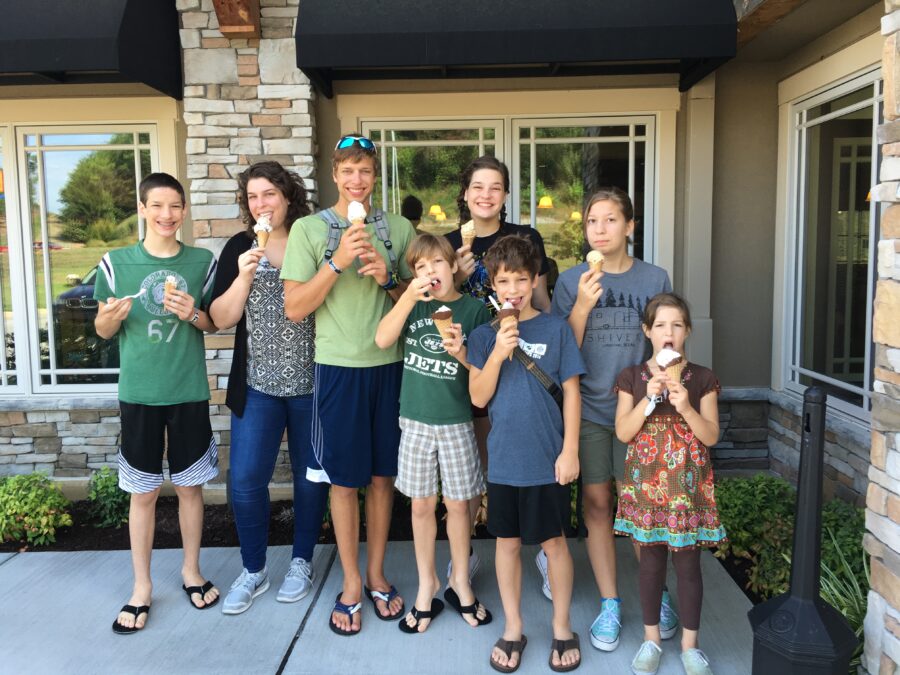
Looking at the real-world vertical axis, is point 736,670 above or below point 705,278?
below

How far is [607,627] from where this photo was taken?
3.08 m

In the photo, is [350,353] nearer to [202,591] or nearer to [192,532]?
[192,532]

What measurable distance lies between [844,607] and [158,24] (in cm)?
499

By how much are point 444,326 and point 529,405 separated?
0.46 meters

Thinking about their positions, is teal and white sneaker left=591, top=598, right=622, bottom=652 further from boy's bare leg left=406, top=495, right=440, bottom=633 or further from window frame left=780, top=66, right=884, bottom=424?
window frame left=780, top=66, right=884, bottom=424

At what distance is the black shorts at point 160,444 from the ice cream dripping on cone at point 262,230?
84 centimetres

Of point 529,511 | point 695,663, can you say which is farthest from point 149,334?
point 695,663

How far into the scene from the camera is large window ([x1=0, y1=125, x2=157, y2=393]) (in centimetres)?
535

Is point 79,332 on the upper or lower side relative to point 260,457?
upper

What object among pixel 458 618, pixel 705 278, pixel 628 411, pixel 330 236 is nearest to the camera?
pixel 628 411

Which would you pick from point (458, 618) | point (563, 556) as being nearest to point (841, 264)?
point (563, 556)

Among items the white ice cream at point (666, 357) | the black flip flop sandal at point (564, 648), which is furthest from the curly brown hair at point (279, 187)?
the black flip flop sandal at point (564, 648)

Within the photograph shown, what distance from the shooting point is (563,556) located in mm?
2889

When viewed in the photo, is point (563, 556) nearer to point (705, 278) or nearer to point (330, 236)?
point (330, 236)
